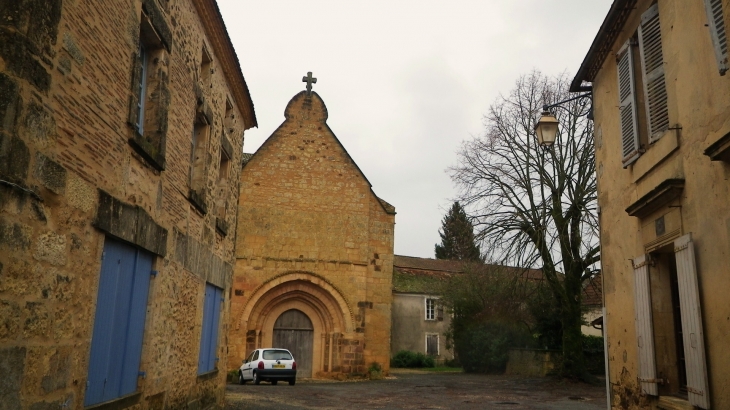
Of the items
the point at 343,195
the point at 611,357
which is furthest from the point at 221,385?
the point at 343,195

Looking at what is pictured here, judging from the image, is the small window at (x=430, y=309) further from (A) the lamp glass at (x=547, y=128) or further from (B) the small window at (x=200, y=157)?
(A) the lamp glass at (x=547, y=128)

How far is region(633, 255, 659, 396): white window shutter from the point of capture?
733cm

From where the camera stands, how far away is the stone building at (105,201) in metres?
4.42

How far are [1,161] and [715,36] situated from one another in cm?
590

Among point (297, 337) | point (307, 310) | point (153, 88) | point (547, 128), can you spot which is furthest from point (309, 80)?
point (153, 88)

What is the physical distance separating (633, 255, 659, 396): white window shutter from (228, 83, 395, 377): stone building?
1673 cm

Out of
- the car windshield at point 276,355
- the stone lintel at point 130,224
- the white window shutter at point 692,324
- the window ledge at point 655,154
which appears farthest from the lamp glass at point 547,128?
the car windshield at point 276,355

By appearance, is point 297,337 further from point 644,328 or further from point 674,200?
point 674,200

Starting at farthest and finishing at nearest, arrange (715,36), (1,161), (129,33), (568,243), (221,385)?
(568,243) → (221,385) → (129,33) → (715,36) → (1,161)

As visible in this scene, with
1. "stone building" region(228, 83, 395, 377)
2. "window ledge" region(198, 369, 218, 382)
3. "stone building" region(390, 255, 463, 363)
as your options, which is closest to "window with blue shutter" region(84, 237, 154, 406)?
"window ledge" region(198, 369, 218, 382)

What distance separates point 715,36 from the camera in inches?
223

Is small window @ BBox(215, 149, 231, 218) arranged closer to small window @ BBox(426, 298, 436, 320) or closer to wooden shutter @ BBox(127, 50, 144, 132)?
wooden shutter @ BBox(127, 50, 144, 132)

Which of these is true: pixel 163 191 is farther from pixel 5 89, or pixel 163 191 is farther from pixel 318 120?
pixel 318 120

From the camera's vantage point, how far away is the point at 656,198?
7.09 m
